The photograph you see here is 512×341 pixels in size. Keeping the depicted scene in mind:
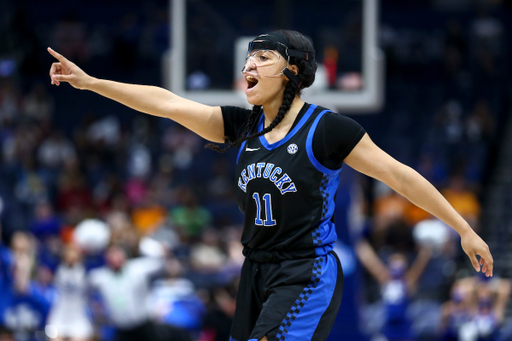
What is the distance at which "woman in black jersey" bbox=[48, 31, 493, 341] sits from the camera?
337 cm

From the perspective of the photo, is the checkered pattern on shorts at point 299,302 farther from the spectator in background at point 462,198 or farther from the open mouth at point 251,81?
the spectator in background at point 462,198

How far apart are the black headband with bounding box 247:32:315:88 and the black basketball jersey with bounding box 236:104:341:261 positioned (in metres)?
0.24

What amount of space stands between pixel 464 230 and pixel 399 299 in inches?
239

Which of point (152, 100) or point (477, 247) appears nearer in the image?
point (477, 247)

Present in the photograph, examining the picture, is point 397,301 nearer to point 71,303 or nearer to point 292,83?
point 71,303

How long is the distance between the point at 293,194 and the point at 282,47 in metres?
0.79

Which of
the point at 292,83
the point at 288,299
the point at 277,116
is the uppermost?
the point at 292,83

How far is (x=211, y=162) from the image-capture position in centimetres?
1388

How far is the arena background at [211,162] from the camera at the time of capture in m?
8.02

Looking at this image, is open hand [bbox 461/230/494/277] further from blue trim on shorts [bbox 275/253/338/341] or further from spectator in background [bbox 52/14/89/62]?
spectator in background [bbox 52/14/89/62]

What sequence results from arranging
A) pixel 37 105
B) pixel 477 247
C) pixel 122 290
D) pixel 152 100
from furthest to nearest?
1. pixel 37 105
2. pixel 122 290
3. pixel 152 100
4. pixel 477 247

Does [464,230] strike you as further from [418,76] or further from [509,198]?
[418,76]

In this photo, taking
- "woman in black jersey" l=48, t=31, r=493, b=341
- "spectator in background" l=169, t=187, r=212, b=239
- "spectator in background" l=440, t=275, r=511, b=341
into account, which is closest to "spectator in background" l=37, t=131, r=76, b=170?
"spectator in background" l=169, t=187, r=212, b=239

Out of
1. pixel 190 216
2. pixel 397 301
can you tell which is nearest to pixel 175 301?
pixel 397 301
